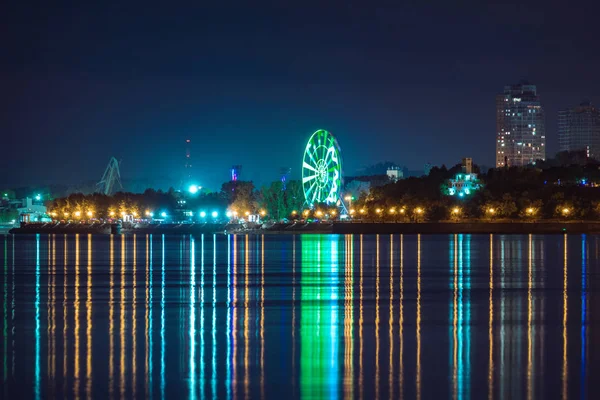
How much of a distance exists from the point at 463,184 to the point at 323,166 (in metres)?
61.8

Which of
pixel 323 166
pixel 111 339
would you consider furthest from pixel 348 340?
pixel 323 166

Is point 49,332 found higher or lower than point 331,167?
lower

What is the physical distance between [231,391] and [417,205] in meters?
135

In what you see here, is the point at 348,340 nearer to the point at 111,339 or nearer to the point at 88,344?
the point at 111,339

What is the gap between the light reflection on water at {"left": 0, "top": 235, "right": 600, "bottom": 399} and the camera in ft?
53.6

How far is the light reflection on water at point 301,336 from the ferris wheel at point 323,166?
73326 mm

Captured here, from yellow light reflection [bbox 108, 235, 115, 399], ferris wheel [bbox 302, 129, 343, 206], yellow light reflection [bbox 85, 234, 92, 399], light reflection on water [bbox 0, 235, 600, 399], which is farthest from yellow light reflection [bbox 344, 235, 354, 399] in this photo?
ferris wheel [bbox 302, 129, 343, 206]

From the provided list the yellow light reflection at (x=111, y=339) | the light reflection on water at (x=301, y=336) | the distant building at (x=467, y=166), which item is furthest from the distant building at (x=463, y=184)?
the yellow light reflection at (x=111, y=339)

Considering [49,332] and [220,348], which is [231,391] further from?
[49,332]

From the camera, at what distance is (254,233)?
156750 mm

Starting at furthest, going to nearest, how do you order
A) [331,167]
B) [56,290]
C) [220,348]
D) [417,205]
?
[417,205], [331,167], [56,290], [220,348]

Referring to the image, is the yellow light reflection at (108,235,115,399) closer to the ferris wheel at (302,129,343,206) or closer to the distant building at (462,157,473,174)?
the ferris wheel at (302,129,343,206)

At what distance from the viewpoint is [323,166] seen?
11594cm

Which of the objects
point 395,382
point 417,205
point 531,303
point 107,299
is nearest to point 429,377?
point 395,382
